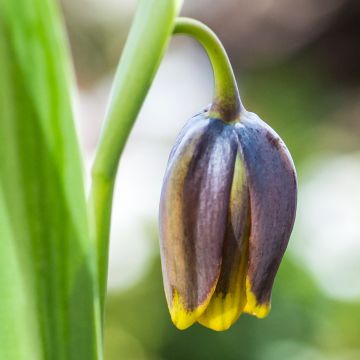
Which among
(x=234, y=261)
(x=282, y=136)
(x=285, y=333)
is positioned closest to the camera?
(x=234, y=261)

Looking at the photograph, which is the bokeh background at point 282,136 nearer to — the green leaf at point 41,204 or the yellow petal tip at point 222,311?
the yellow petal tip at point 222,311

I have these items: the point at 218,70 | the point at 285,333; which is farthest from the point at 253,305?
the point at 285,333

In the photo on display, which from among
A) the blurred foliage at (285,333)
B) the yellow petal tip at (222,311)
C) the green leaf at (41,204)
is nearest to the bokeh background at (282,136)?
the blurred foliage at (285,333)

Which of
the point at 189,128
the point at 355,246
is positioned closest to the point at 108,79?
the point at 355,246

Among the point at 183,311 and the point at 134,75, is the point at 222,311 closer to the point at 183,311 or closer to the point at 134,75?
the point at 183,311

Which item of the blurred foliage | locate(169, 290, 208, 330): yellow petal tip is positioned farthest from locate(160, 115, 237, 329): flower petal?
the blurred foliage

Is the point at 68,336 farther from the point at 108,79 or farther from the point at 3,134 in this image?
the point at 108,79

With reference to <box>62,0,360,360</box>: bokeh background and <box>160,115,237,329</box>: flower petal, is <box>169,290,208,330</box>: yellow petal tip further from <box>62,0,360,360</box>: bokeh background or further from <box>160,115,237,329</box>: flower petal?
<box>62,0,360,360</box>: bokeh background
